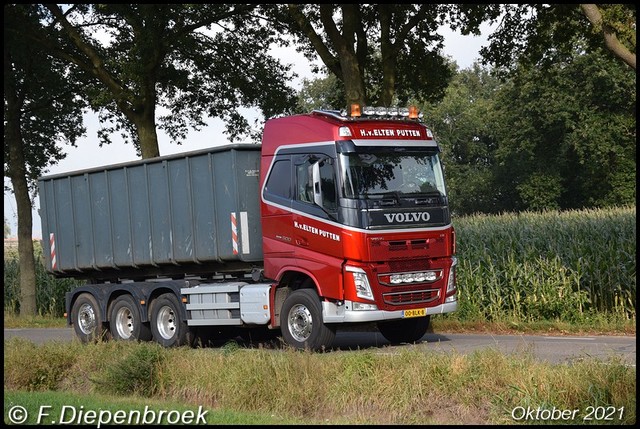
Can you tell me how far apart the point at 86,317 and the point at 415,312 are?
7510 millimetres

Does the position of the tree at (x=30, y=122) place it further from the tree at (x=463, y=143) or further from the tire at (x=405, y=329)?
the tree at (x=463, y=143)

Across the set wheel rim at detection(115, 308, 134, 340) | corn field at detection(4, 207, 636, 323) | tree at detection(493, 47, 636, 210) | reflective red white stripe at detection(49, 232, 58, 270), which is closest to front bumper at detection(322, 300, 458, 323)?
corn field at detection(4, 207, 636, 323)

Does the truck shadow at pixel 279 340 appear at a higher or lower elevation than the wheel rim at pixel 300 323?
lower

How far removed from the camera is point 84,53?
1063 inches

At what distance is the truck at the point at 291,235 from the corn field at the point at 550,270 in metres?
3.81

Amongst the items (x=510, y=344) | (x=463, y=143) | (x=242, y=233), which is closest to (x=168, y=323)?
(x=242, y=233)

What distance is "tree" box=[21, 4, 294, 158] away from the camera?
24.6 m

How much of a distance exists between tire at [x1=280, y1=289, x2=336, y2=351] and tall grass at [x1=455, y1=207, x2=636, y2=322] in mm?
5584

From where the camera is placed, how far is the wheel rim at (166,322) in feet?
59.5

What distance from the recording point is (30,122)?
101ft

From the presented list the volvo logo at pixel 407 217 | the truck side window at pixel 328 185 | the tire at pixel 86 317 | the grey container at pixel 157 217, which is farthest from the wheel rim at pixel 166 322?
the volvo logo at pixel 407 217

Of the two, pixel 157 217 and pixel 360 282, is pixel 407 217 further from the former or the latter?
pixel 157 217

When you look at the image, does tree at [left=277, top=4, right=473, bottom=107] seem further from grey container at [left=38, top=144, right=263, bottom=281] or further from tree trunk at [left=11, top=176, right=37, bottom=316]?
tree trunk at [left=11, top=176, right=37, bottom=316]

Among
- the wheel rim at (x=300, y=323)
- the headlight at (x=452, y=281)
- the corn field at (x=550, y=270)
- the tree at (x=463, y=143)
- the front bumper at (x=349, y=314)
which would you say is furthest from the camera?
the tree at (x=463, y=143)
